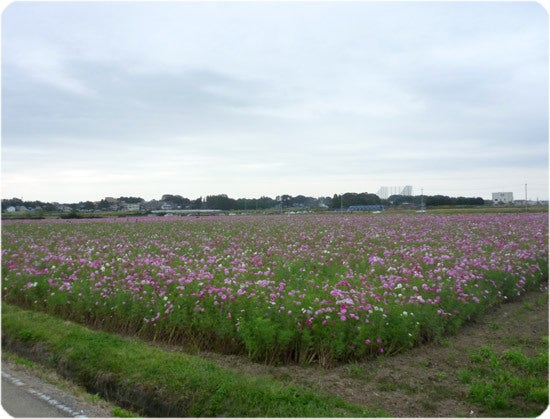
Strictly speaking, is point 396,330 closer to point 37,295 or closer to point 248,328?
point 248,328

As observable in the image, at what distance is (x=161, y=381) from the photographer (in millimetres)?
5133

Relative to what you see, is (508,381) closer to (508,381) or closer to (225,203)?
(508,381)

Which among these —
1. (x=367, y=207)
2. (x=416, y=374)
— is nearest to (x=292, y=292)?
(x=416, y=374)

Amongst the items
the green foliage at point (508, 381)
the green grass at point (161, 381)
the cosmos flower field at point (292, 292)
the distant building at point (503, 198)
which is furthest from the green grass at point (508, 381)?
the distant building at point (503, 198)

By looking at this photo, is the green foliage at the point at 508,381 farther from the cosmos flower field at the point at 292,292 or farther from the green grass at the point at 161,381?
the green grass at the point at 161,381

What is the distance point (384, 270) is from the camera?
9.12 m

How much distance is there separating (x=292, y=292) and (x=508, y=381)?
3.19 meters

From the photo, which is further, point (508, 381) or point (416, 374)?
point (416, 374)

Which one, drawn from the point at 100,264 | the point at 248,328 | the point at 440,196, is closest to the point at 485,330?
the point at 248,328

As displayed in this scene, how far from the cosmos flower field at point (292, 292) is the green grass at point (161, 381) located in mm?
714

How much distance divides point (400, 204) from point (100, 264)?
104 feet

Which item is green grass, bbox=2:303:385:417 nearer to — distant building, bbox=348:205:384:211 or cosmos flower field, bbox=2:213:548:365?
cosmos flower field, bbox=2:213:548:365

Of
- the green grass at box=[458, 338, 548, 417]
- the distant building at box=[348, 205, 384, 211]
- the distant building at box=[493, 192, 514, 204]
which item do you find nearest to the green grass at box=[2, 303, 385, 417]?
the green grass at box=[458, 338, 548, 417]

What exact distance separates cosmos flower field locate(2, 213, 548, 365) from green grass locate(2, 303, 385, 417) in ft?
2.34
